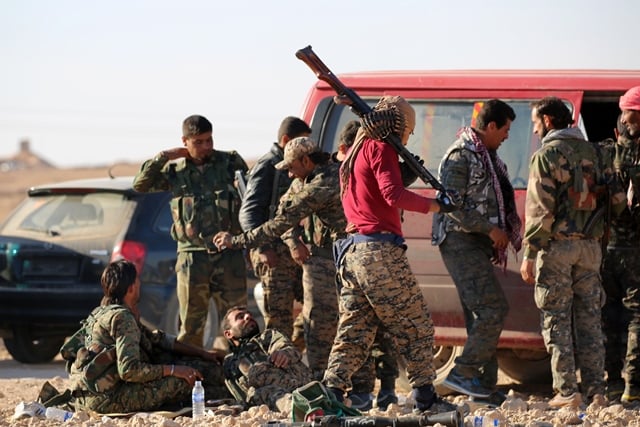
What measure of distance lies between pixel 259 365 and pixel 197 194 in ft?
5.70

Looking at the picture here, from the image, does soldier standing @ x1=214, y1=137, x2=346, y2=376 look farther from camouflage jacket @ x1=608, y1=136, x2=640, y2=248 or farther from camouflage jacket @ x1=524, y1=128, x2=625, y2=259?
camouflage jacket @ x1=608, y1=136, x2=640, y2=248

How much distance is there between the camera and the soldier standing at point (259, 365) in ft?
27.5

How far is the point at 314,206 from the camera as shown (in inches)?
344

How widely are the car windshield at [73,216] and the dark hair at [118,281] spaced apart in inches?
133

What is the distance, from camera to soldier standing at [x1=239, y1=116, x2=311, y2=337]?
933 centimetres

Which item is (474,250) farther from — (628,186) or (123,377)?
(123,377)

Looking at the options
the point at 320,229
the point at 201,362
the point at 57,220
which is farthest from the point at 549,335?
the point at 57,220

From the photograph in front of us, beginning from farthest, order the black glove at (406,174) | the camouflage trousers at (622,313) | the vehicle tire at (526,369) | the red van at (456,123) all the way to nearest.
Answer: the vehicle tire at (526,369)
the red van at (456,123)
the camouflage trousers at (622,313)
the black glove at (406,174)

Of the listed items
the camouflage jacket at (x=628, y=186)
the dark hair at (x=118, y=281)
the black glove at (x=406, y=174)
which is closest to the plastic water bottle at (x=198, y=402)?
the dark hair at (x=118, y=281)

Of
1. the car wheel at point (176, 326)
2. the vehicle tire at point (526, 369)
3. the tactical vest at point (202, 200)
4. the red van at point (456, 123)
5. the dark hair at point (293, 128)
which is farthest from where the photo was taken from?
the car wheel at point (176, 326)

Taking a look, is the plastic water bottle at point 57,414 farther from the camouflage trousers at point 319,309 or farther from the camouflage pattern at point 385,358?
the camouflage pattern at point 385,358

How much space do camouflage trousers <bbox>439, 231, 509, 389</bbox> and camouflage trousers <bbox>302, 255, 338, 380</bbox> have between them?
786 millimetres

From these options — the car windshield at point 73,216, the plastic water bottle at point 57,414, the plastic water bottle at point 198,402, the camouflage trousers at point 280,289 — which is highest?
the car windshield at point 73,216

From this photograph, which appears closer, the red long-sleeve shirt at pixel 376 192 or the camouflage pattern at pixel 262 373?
the red long-sleeve shirt at pixel 376 192
